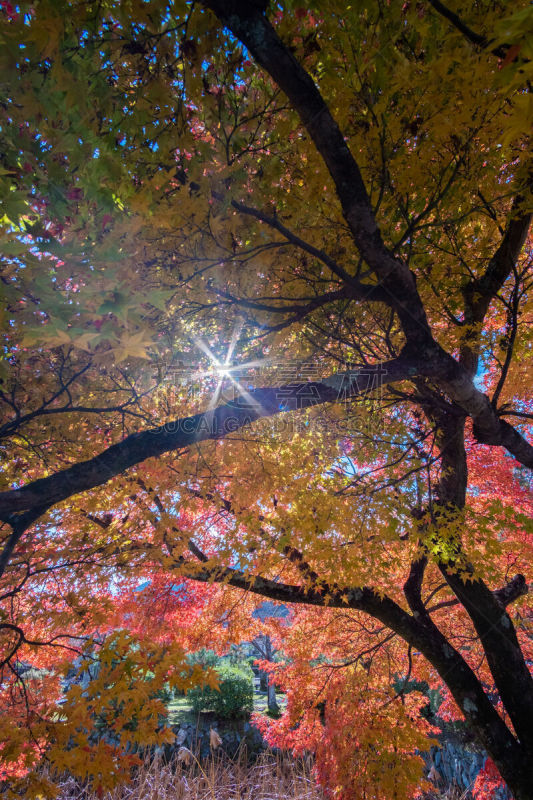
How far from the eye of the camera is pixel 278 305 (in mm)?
3801

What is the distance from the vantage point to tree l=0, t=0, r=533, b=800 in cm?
206

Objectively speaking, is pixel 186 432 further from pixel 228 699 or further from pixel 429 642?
pixel 228 699

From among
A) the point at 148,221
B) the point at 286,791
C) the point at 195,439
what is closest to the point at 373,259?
the point at 148,221

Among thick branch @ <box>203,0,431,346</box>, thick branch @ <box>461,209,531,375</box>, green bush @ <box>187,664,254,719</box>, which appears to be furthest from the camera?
green bush @ <box>187,664,254,719</box>

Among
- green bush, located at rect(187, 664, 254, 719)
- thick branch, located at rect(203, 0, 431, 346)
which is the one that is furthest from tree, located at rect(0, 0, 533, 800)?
green bush, located at rect(187, 664, 254, 719)

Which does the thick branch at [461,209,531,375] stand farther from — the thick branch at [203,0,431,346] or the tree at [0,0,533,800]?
the thick branch at [203,0,431,346]

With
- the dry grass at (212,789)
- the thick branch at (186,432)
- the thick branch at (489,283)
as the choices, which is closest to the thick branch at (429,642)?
the thick branch at (186,432)

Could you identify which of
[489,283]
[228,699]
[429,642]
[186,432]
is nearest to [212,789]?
[429,642]

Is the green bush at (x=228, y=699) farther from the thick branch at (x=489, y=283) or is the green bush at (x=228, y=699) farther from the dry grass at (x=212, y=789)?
the thick branch at (x=489, y=283)

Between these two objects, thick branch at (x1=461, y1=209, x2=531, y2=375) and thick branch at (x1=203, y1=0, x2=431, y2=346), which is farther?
thick branch at (x1=461, y1=209, x2=531, y2=375)

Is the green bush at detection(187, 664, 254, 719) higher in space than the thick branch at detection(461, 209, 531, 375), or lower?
lower

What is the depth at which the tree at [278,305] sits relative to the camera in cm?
206

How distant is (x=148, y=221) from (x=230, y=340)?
7.21ft

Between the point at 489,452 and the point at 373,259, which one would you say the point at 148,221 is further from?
the point at 489,452
